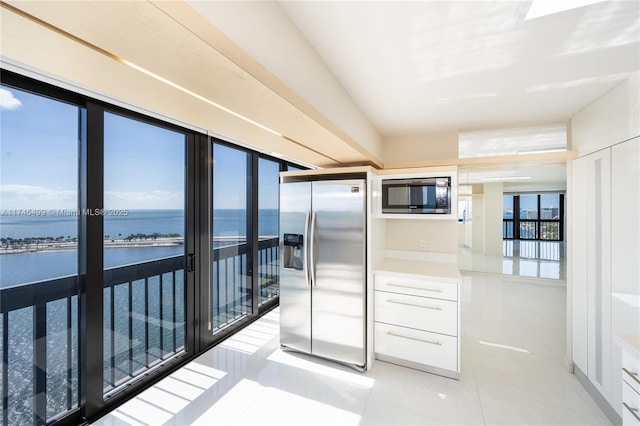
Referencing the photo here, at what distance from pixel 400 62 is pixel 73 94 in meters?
2.08

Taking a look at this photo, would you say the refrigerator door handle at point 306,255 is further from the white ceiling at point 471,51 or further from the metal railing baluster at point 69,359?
the metal railing baluster at point 69,359

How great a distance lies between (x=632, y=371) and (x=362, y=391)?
1.65 metres

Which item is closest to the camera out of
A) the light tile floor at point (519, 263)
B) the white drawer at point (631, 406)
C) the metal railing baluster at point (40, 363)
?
the white drawer at point (631, 406)

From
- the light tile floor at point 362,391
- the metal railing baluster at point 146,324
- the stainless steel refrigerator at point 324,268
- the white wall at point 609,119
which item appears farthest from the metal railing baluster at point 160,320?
the white wall at point 609,119

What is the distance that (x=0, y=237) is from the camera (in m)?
1.37

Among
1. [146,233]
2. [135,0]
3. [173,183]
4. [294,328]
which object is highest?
[135,0]

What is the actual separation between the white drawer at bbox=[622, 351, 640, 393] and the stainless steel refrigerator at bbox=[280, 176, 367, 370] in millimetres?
1609

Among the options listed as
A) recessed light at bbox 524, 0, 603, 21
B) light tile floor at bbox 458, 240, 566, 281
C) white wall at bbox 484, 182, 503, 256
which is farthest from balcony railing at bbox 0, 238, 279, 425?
white wall at bbox 484, 182, 503, 256

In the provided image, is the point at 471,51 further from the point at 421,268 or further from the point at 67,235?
the point at 67,235

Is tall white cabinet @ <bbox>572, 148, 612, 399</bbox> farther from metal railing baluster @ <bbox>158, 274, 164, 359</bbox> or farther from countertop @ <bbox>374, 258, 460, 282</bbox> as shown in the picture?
metal railing baluster @ <bbox>158, 274, 164, 359</bbox>

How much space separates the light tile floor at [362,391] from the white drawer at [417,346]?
5.0 inches

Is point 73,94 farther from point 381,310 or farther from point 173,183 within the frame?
point 381,310

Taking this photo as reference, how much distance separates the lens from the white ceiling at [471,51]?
1.19 meters

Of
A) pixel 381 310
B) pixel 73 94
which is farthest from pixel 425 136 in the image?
pixel 73 94
